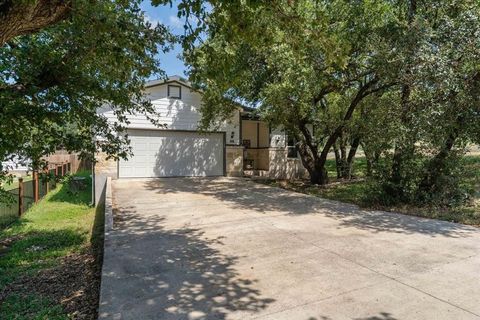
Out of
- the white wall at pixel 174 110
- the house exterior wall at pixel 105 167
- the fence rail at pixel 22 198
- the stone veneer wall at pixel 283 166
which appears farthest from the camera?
the stone veneer wall at pixel 283 166

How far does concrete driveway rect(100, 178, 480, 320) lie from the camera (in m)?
3.47

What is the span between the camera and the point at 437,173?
29.0 feet

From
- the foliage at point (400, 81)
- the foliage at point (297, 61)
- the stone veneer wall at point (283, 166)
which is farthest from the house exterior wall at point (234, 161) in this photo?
the foliage at point (400, 81)

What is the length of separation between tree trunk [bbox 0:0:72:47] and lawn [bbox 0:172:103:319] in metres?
2.89

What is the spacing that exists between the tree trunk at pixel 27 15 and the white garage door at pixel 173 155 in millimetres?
10893

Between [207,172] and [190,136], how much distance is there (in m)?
1.83

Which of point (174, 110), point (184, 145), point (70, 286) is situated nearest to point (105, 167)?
point (184, 145)

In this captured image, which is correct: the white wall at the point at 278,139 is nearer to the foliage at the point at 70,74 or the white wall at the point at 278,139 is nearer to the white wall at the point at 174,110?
the white wall at the point at 174,110

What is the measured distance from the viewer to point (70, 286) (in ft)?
15.4

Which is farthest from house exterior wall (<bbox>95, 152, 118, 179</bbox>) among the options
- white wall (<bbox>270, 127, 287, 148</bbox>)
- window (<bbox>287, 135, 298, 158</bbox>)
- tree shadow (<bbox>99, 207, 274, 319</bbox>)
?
window (<bbox>287, 135, 298, 158</bbox>)

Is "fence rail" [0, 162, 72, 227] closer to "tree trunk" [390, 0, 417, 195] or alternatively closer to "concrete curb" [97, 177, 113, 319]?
"concrete curb" [97, 177, 113, 319]

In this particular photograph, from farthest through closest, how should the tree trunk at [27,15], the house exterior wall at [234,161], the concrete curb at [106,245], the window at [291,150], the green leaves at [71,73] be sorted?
1. the window at [291,150]
2. the house exterior wall at [234,161]
3. the green leaves at [71,73]
4. the concrete curb at [106,245]
5. the tree trunk at [27,15]

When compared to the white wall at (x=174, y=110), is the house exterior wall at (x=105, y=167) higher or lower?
lower

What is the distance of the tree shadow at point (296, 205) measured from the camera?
22.2ft
